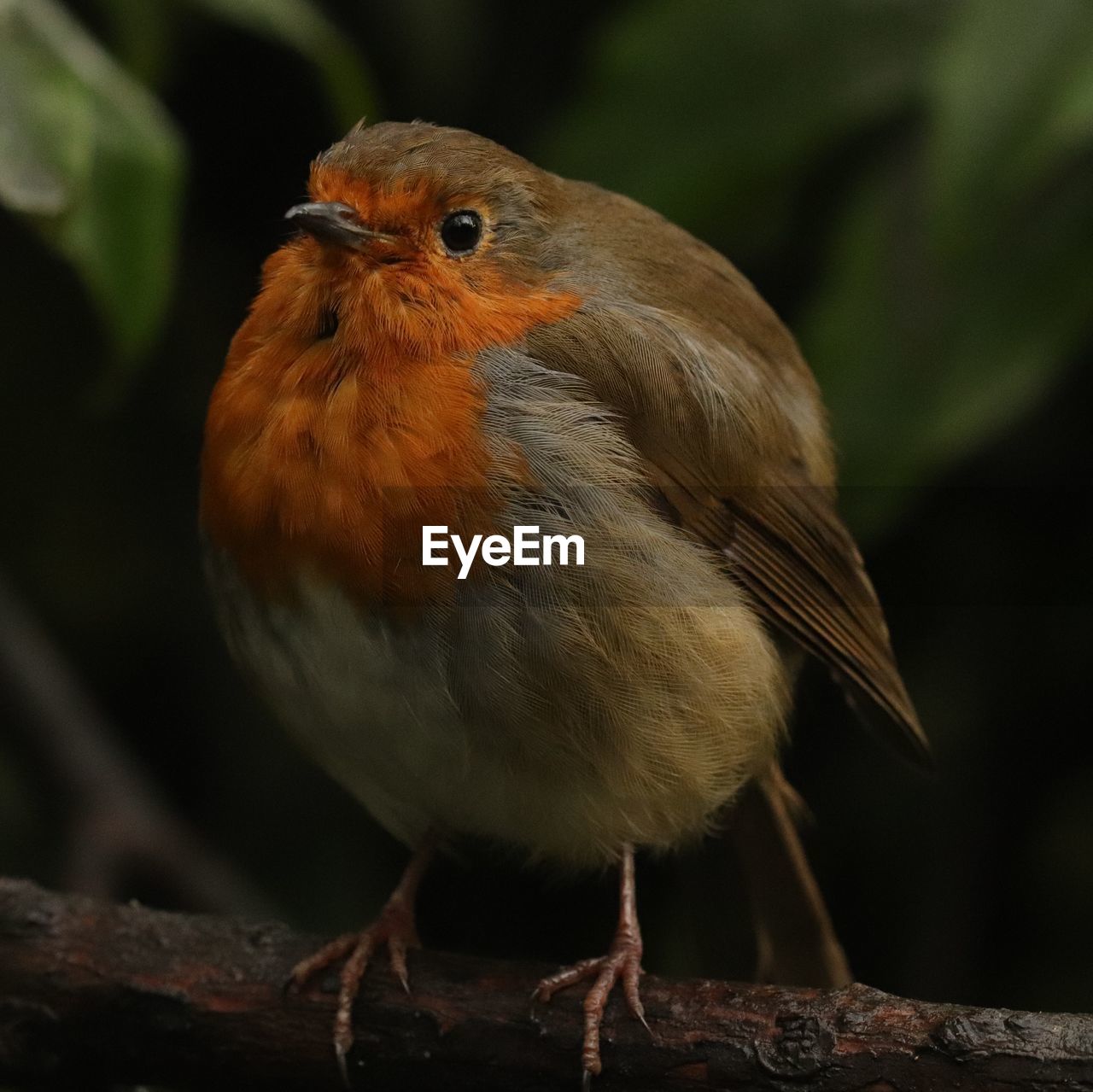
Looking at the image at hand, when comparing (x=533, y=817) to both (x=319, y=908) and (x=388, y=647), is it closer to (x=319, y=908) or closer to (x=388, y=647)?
(x=388, y=647)

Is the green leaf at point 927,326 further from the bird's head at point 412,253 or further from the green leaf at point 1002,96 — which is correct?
the bird's head at point 412,253

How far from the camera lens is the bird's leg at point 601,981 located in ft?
7.57

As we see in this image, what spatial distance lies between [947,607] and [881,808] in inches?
17.1

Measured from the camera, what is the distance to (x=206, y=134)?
358 cm

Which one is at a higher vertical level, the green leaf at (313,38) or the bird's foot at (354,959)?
the green leaf at (313,38)

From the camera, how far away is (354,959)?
2.53 metres

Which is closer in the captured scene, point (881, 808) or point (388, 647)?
point (388, 647)

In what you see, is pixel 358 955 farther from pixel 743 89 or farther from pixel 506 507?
pixel 743 89

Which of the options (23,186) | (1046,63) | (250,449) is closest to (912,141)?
(1046,63)

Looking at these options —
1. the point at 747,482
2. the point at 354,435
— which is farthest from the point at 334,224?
the point at 747,482

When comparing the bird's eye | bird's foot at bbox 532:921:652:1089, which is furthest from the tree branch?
the bird's eye

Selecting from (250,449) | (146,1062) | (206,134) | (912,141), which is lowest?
(146,1062)

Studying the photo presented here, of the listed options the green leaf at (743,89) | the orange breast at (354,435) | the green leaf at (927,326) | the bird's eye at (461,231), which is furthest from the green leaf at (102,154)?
the green leaf at (927,326)

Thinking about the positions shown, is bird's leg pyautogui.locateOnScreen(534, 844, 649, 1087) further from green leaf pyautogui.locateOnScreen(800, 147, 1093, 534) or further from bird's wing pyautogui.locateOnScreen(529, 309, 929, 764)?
green leaf pyautogui.locateOnScreen(800, 147, 1093, 534)
